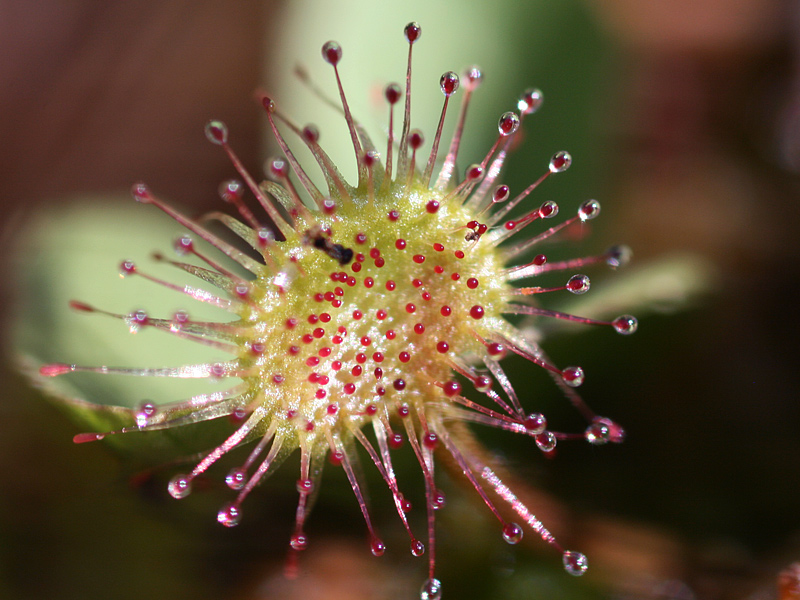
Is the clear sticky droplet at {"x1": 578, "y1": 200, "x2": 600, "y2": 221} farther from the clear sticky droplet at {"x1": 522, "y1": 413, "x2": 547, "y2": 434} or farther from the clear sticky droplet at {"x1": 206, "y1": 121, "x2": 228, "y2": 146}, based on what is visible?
the clear sticky droplet at {"x1": 206, "y1": 121, "x2": 228, "y2": 146}

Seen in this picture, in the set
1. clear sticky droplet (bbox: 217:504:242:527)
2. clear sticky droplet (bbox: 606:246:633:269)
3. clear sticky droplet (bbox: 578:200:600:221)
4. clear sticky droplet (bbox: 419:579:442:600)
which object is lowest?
clear sticky droplet (bbox: 217:504:242:527)

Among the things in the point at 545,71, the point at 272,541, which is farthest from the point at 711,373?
the point at 272,541

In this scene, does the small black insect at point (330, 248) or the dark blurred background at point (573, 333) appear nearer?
the small black insect at point (330, 248)

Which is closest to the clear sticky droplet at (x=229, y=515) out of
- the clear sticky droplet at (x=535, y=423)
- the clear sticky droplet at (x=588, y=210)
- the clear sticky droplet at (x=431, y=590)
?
the clear sticky droplet at (x=431, y=590)

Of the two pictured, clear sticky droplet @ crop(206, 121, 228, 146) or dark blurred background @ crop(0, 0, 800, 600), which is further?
dark blurred background @ crop(0, 0, 800, 600)

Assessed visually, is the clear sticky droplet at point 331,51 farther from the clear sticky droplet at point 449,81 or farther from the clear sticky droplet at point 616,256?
the clear sticky droplet at point 616,256

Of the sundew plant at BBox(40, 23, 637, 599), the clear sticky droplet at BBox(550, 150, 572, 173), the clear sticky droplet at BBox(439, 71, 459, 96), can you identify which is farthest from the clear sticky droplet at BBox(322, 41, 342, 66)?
the clear sticky droplet at BBox(550, 150, 572, 173)

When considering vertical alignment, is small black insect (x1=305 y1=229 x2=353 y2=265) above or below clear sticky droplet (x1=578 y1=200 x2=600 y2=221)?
below
